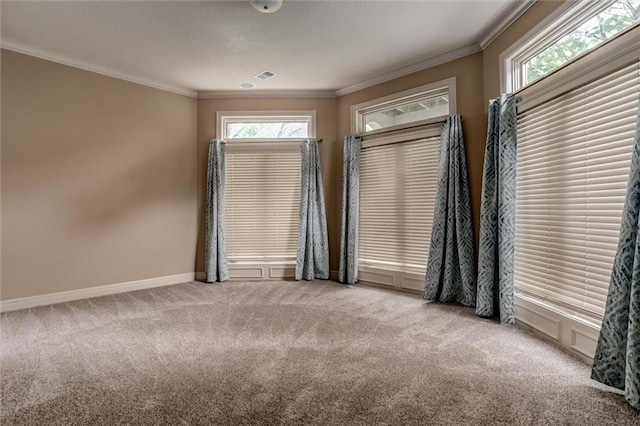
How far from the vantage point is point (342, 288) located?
437 cm

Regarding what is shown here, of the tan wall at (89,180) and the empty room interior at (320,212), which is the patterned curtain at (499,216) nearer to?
the empty room interior at (320,212)

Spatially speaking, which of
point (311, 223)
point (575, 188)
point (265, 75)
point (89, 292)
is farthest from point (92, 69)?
point (575, 188)

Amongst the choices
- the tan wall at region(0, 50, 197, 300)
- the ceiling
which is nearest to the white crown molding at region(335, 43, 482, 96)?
the ceiling

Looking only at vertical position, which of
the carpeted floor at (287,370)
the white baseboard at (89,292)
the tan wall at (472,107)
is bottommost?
the carpeted floor at (287,370)

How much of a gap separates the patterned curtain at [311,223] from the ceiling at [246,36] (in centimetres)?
118

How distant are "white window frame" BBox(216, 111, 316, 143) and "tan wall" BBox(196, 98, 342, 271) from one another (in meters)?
0.06

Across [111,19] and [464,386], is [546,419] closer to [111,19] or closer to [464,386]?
[464,386]

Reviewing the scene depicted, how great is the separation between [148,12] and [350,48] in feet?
6.57

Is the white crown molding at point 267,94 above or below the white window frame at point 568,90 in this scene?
above

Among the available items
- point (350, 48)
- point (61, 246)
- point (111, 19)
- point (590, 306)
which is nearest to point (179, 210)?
point (61, 246)

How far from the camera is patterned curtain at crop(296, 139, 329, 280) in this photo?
4785mm

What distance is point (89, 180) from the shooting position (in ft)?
13.0

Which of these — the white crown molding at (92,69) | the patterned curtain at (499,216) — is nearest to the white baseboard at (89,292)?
the white crown molding at (92,69)

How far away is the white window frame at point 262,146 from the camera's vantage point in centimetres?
489
